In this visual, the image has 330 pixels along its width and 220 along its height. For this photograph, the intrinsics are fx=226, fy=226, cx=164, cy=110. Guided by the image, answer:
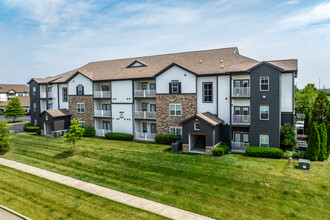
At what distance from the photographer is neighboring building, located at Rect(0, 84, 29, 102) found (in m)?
87.9

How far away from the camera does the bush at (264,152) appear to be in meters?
21.0

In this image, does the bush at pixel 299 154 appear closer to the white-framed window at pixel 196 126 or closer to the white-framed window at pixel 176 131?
the white-framed window at pixel 196 126

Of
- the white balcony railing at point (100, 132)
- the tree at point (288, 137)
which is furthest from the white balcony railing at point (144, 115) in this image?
the tree at point (288, 137)

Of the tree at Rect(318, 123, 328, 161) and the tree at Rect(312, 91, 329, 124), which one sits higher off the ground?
the tree at Rect(312, 91, 329, 124)

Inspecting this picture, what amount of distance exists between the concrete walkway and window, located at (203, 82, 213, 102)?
14574 mm

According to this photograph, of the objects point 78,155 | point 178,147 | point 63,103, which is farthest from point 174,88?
point 63,103

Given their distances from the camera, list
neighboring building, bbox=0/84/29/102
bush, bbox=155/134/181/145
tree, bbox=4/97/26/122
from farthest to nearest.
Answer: neighboring building, bbox=0/84/29/102
tree, bbox=4/97/26/122
bush, bbox=155/134/181/145

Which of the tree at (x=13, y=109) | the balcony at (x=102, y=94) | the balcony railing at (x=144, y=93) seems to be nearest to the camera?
the balcony railing at (x=144, y=93)

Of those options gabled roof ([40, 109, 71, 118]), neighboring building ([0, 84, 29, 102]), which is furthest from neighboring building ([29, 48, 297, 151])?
neighboring building ([0, 84, 29, 102])

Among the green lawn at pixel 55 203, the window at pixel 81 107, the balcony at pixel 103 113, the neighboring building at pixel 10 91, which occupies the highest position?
the neighboring building at pixel 10 91

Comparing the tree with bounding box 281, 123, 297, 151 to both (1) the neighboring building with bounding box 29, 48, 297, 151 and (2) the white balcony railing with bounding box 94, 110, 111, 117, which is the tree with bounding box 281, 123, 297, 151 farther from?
(2) the white balcony railing with bounding box 94, 110, 111, 117

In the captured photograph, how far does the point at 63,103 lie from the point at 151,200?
2760 centimetres

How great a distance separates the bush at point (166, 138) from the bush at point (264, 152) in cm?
822

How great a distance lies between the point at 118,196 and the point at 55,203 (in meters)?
3.99
